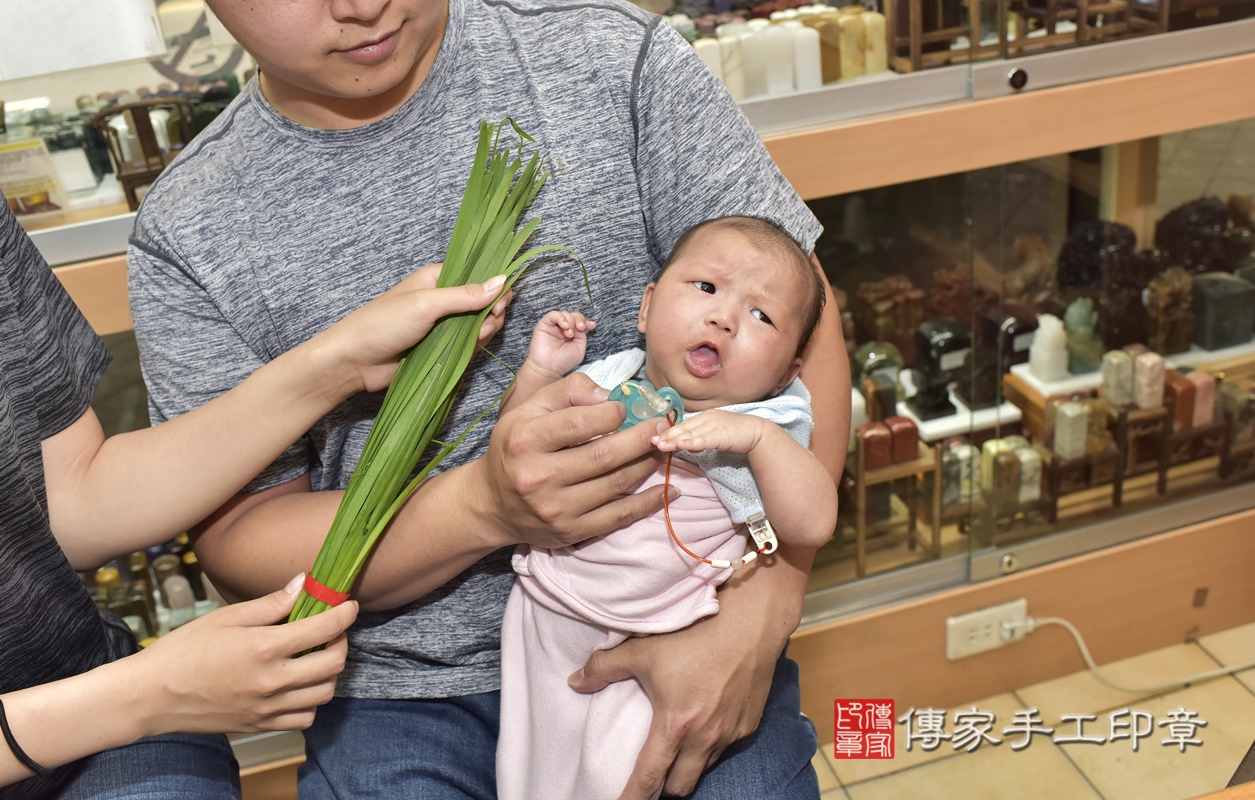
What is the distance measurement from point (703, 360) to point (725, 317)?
0.06 metres

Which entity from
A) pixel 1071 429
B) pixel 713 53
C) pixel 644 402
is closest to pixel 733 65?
pixel 713 53

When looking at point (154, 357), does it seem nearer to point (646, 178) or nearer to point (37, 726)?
point (37, 726)

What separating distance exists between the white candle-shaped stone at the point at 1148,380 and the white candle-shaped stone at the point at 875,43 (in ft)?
2.93

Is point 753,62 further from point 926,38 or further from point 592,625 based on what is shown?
point 592,625

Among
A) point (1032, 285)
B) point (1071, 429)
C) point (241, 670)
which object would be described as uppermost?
point (241, 670)

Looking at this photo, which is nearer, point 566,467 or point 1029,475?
point 566,467

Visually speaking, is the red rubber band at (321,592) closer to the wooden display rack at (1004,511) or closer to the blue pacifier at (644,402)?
the blue pacifier at (644,402)

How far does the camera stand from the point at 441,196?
124cm

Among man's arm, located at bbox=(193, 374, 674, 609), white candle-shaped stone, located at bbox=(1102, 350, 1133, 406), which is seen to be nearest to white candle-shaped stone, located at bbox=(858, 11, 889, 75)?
white candle-shaped stone, located at bbox=(1102, 350, 1133, 406)

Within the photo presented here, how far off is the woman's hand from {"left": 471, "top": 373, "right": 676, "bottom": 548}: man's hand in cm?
22

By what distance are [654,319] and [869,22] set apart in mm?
1011

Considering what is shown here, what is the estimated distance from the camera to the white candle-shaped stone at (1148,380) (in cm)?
233

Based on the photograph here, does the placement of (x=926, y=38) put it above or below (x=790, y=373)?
above

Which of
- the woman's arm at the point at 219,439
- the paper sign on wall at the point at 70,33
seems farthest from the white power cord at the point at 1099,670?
the paper sign on wall at the point at 70,33
